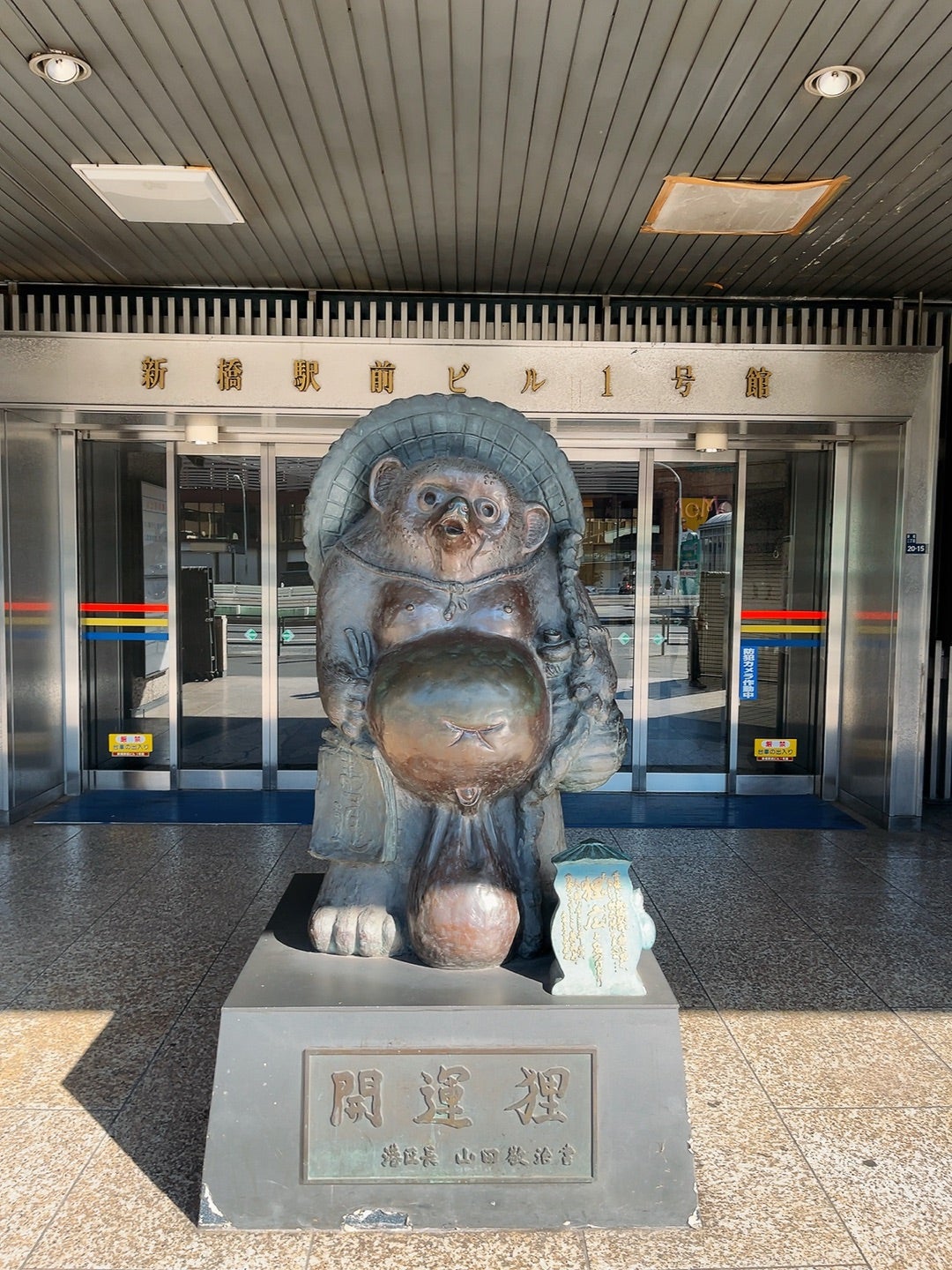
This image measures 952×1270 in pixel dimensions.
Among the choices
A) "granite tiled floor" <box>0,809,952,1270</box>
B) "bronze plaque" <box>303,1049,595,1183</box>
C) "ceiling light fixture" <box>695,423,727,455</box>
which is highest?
"ceiling light fixture" <box>695,423,727,455</box>

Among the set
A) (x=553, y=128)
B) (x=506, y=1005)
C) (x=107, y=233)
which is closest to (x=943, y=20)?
(x=553, y=128)

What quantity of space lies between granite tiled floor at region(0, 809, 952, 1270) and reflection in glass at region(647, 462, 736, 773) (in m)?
1.56

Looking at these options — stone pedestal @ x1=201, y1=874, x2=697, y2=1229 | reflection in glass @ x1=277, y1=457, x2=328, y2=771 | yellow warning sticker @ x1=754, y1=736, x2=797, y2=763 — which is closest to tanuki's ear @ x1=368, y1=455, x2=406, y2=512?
stone pedestal @ x1=201, y1=874, x2=697, y2=1229

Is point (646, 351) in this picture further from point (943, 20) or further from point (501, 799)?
point (501, 799)

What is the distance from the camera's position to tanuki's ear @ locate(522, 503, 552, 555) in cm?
286

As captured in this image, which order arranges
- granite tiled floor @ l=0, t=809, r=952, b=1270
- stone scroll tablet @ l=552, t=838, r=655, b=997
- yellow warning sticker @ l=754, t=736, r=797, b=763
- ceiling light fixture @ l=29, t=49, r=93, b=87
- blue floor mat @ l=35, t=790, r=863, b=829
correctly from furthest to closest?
yellow warning sticker @ l=754, t=736, r=797, b=763
blue floor mat @ l=35, t=790, r=863, b=829
ceiling light fixture @ l=29, t=49, r=93, b=87
stone scroll tablet @ l=552, t=838, r=655, b=997
granite tiled floor @ l=0, t=809, r=952, b=1270

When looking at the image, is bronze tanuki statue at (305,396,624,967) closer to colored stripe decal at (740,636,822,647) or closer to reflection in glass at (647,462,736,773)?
reflection in glass at (647,462,736,773)

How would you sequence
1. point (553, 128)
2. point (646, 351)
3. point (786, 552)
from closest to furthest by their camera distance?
point (553, 128) → point (646, 351) → point (786, 552)

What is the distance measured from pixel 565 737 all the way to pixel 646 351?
12.4ft

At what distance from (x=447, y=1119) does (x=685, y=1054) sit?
1.19 metres

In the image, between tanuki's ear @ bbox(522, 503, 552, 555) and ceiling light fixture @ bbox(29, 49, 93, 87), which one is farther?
ceiling light fixture @ bbox(29, 49, 93, 87)

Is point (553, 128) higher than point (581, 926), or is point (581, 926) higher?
point (553, 128)

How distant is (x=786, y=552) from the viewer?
683cm

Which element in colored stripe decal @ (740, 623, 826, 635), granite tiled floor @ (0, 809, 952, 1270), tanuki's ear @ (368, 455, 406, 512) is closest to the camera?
granite tiled floor @ (0, 809, 952, 1270)
